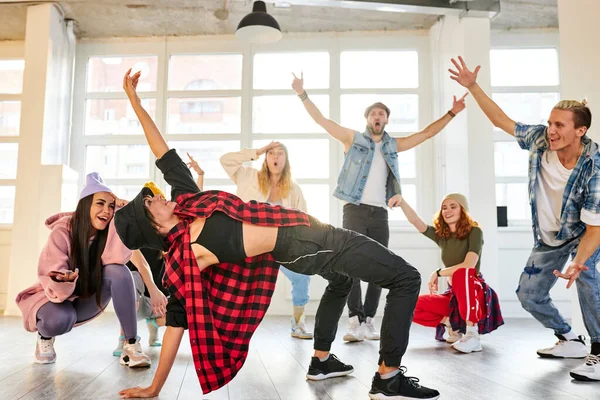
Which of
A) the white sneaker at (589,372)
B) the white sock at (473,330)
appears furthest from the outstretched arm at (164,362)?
the white sock at (473,330)

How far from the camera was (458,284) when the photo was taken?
3.53m

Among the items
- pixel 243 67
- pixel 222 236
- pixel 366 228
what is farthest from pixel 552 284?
pixel 243 67

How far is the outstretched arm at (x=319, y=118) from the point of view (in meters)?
3.77

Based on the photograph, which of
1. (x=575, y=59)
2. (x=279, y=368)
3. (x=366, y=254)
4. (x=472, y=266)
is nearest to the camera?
(x=366, y=254)

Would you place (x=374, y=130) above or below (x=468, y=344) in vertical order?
above

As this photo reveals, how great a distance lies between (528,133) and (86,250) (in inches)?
90.1

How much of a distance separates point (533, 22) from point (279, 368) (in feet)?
16.6

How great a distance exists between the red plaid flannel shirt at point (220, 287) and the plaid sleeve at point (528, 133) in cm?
143

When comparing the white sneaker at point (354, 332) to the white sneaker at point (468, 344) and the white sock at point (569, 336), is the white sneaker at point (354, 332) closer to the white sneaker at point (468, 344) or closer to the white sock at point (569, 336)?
the white sneaker at point (468, 344)

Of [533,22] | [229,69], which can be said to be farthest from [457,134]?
[229,69]

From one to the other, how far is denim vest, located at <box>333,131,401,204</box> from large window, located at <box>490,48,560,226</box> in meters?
2.67

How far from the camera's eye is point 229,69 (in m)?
6.27

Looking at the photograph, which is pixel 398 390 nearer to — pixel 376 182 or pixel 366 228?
pixel 366 228

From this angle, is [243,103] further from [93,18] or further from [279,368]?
[279,368]
